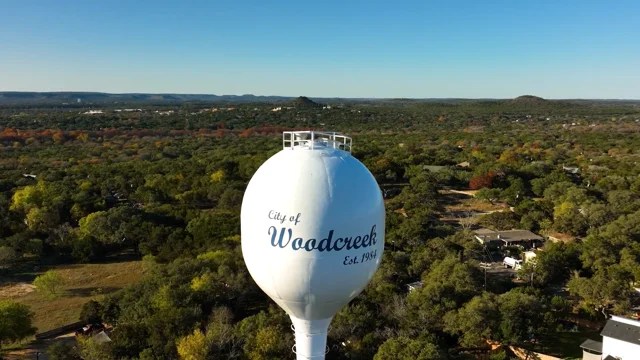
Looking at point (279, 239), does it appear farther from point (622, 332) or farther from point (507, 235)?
point (507, 235)

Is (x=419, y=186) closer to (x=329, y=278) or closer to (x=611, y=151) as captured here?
(x=329, y=278)

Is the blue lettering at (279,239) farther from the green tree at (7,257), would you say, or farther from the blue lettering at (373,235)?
the green tree at (7,257)

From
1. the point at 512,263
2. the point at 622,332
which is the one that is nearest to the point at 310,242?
the point at 622,332

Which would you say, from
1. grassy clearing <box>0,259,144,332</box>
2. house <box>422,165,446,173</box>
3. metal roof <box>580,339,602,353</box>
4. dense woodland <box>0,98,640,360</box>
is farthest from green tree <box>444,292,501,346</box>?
house <box>422,165,446,173</box>

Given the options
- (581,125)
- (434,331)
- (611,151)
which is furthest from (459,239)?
(581,125)

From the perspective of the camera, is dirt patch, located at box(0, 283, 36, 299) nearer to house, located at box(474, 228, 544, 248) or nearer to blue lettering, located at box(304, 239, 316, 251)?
blue lettering, located at box(304, 239, 316, 251)

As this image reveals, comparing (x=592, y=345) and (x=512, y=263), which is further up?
(x=592, y=345)
